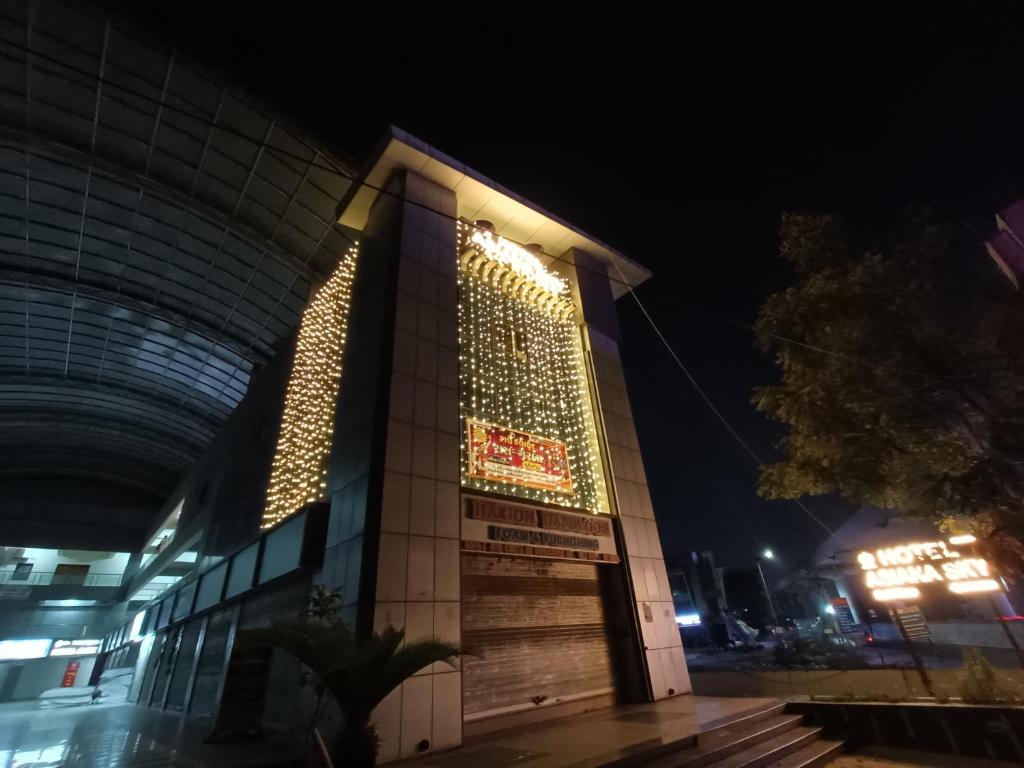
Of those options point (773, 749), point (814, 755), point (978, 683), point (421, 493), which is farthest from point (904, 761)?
point (421, 493)

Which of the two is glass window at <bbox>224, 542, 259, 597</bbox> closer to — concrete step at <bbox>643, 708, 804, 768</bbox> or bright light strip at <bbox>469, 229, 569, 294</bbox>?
concrete step at <bbox>643, 708, 804, 768</bbox>

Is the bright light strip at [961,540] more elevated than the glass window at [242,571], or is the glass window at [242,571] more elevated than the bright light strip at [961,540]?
the glass window at [242,571]

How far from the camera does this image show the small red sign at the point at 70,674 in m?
34.7

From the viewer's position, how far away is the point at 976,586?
10438 millimetres

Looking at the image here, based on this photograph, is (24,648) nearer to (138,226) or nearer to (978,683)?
(138,226)

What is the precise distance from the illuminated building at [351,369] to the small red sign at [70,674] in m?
14.7

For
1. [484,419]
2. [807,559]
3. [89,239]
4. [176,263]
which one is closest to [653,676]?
[484,419]

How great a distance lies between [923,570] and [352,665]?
13699 mm

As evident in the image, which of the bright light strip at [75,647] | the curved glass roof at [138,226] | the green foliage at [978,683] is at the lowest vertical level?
the green foliage at [978,683]

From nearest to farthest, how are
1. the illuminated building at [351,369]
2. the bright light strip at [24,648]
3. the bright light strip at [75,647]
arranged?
the illuminated building at [351,369], the bright light strip at [24,648], the bright light strip at [75,647]

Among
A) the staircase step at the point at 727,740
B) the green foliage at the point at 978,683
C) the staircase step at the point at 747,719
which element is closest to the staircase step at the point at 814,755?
the staircase step at the point at 727,740

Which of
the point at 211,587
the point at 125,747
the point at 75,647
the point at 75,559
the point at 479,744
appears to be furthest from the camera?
the point at 75,559

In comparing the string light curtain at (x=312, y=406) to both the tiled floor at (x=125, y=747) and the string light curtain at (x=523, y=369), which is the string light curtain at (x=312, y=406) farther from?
the tiled floor at (x=125, y=747)

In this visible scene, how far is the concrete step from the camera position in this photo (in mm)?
6148
